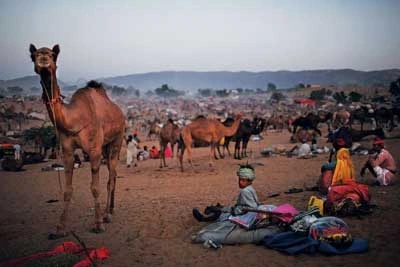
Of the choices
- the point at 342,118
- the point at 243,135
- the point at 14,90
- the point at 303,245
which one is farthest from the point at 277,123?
the point at 14,90

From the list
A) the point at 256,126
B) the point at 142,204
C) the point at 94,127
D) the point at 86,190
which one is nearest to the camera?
the point at 94,127

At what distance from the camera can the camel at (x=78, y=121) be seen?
6.45 m

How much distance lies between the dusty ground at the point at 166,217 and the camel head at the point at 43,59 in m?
2.69

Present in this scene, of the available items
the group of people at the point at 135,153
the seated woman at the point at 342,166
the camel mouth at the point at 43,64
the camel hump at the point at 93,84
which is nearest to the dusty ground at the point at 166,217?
the seated woman at the point at 342,166

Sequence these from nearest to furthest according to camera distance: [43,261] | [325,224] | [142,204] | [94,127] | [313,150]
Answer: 1. [43,261]
2. [325,224]
3. [94,127]
4. [142,204]
5. [313,150]

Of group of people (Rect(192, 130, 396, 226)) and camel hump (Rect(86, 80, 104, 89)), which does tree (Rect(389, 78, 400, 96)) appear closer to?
group of people (Rect(192, 130, 396, 226))

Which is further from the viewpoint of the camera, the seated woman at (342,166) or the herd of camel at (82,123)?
the seated woman at (342,166)

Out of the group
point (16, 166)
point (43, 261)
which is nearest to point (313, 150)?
point (16, 166)

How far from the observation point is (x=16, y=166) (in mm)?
17297

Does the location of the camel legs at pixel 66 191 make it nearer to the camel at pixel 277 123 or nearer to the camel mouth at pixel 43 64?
the camel mouth at pixel 43 64

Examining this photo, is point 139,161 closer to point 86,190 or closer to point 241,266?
point 86,190

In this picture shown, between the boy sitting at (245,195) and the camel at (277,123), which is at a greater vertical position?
the boy sitting at (245,195)

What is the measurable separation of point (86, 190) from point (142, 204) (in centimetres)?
325

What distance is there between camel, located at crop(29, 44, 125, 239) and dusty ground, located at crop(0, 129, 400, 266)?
561mm
